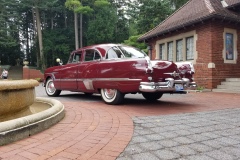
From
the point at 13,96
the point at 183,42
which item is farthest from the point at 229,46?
the point at 13,96

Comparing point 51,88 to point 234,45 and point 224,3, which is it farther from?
point 224,3

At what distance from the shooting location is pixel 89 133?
3.35m

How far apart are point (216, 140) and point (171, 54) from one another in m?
12.2

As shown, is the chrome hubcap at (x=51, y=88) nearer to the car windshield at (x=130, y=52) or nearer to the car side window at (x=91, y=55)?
the car side window at (x=91, y=55)

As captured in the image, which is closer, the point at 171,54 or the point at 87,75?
the point at 87,75

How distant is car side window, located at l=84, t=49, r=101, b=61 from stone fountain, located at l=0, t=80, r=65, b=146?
288 cm

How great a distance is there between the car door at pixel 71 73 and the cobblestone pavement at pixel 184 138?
368cm

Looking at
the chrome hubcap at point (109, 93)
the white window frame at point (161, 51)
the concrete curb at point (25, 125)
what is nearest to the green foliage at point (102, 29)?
the white window frame at point (161, 51)

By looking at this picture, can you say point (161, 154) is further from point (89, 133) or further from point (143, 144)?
point (89, 133)

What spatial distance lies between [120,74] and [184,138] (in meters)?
3.13

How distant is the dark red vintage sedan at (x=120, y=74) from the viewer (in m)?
5.61

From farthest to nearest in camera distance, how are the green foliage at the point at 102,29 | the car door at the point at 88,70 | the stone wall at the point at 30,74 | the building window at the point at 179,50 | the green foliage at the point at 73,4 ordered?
the green foliage at the point at 102,29
the green foliage at the point at 73,4
the stone wall at the point at 30,74
the building window at the point at 179,50
the car door at the point at 88,70

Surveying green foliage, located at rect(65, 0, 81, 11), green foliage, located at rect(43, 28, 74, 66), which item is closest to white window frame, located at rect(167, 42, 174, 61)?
green foliage, located at rect(65, 0, 81, 11)

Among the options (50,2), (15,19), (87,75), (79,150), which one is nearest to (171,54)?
(87,75)
